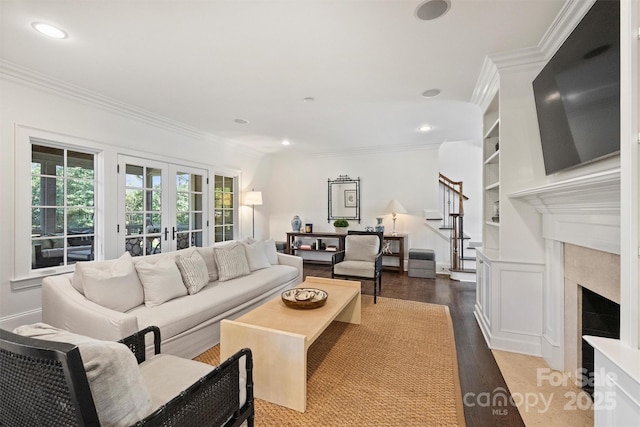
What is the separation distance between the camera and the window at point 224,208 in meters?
5.25

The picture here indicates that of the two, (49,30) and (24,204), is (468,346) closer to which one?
(49,30)

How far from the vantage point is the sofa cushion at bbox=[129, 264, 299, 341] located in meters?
2.13

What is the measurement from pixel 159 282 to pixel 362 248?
9.00 feet

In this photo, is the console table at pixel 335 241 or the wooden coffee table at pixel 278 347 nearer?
the wooden coffee table at pixel 278 347

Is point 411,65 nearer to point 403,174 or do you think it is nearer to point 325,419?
point 325,419

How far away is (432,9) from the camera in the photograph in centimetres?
181

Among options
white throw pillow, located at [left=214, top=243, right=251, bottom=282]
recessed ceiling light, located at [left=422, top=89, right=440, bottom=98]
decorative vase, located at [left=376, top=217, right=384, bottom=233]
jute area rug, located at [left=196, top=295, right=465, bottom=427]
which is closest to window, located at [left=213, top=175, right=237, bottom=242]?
white throw pillow, located at [left=214, top=243, right=251, bottom=282]

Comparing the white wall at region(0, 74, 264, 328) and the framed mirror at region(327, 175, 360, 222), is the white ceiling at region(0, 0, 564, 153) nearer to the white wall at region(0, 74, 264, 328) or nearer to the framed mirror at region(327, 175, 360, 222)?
the white wall at region(0, 74, 264, 328)

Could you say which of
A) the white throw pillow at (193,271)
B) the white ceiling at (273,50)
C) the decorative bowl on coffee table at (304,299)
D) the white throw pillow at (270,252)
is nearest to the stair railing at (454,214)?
the white ceiling at (273,50)

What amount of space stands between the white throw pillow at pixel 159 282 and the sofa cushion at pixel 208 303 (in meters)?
0.07

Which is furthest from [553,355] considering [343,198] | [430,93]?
[343,198]

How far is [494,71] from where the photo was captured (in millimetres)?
A: 2547

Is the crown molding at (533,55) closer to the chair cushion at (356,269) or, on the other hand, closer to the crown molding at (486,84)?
the crown molding at (486,84)

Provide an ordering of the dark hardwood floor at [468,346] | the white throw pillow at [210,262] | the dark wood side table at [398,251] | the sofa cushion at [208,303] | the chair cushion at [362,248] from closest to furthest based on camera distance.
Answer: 1. the dark hardwood floor at [468,346]
2. the sofa cushion at [208,303]
3. the white throw pillow at [210,262]
4. the chair cushion at [362,248]
5. the dark wood side table at [398,251]
